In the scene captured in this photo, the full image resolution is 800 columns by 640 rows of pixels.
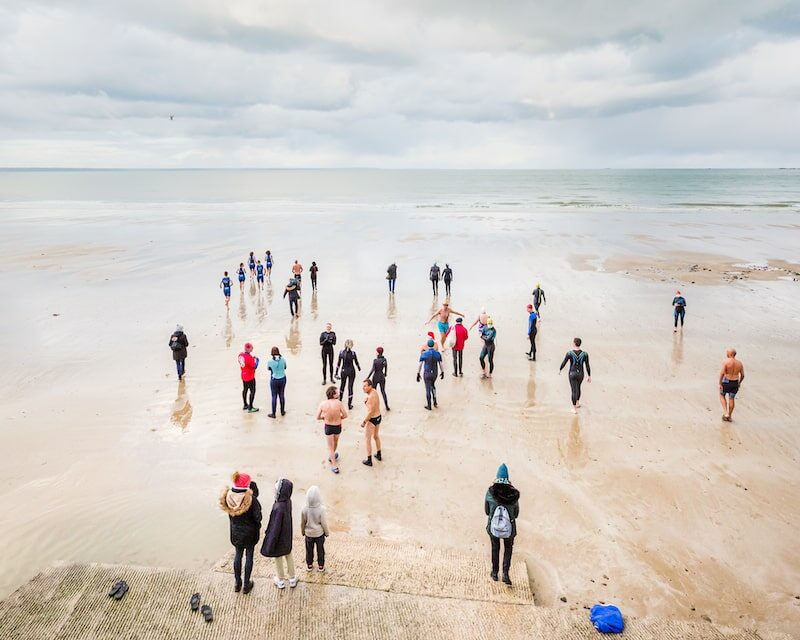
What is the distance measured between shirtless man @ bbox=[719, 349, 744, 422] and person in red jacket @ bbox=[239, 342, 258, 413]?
9598 mm

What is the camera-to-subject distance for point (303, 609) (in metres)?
5.60

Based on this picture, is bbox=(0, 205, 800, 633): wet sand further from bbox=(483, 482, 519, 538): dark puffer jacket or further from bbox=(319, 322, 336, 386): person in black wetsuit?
bbox=(483, 482, 519, 538): dark puffer jacket

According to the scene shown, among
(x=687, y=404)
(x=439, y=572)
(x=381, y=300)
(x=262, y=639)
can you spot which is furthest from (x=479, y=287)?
(x=262, y=639)

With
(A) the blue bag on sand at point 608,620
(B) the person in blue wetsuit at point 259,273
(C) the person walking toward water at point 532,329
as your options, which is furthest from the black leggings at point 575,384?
(B) the person in blue wetsuit at point 259,273

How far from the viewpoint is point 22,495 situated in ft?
27.5

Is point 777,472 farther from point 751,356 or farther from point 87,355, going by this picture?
point 87,355

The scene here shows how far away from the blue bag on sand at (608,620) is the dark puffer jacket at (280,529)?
3420 millimetres

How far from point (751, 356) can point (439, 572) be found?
12720 mm

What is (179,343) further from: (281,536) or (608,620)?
(608,620)

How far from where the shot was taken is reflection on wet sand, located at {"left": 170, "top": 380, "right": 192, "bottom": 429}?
1084cm

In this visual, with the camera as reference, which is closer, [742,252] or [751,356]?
[751,356]

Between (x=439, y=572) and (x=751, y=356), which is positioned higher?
(x=751, y=356)

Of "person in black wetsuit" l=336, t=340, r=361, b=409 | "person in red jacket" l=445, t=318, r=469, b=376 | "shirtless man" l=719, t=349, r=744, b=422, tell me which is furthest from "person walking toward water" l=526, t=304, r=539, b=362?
"person in black wetsuit" l=336, t=340, r=361, b=409

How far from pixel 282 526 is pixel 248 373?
563 centimetres
